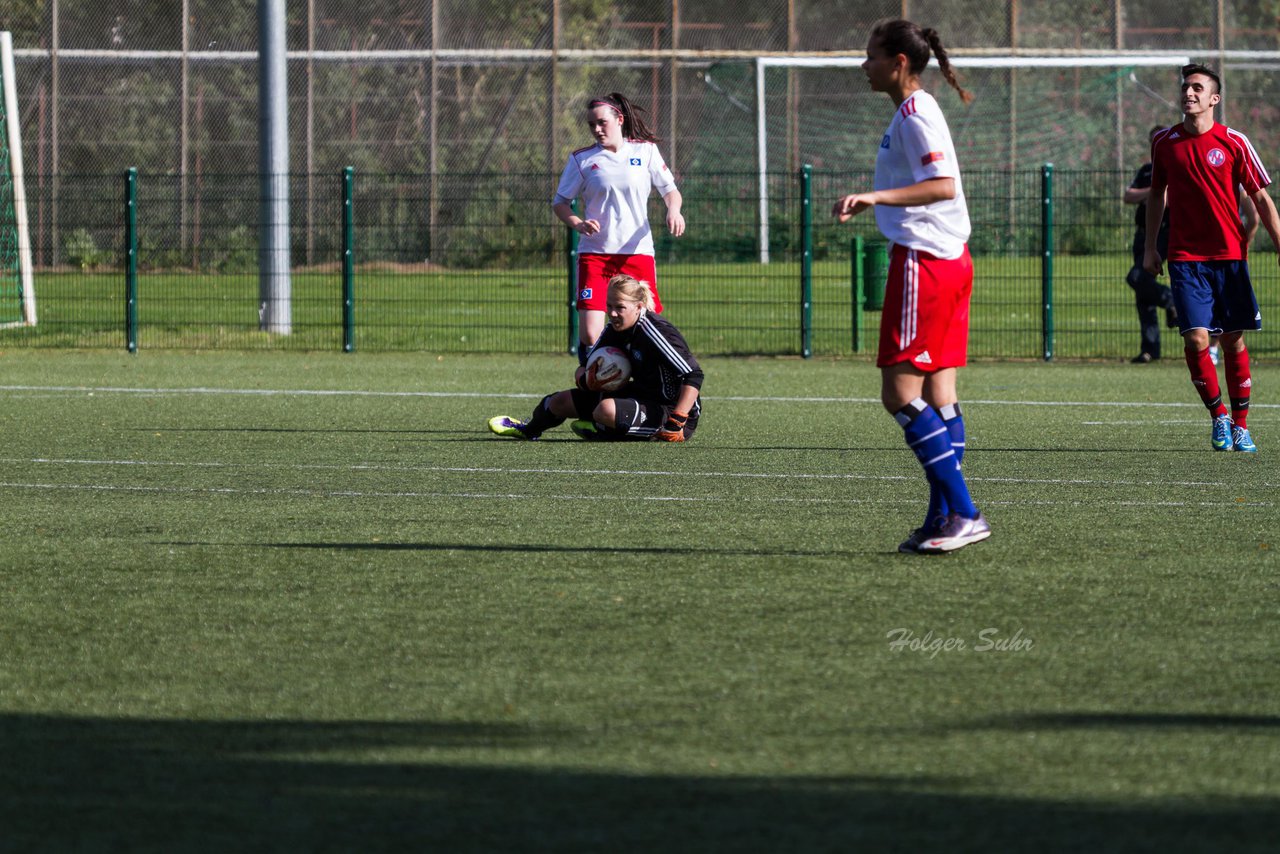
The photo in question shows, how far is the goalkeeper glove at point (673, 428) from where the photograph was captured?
35.7 feet

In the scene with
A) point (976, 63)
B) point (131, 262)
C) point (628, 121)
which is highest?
point (976, 63)

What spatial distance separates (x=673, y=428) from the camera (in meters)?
10.9

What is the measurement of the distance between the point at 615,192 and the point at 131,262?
379 inches

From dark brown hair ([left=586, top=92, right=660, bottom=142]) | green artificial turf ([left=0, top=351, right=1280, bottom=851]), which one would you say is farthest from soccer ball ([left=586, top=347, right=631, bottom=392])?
dark brown hair ([left=586, top=92, right=660, bottom=142])

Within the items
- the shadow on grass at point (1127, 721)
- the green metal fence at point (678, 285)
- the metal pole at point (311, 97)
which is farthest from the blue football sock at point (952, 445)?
the metal pole at point (311, 97)

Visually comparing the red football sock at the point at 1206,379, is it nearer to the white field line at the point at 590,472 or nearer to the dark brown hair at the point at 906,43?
the white field line at the point at 590,472

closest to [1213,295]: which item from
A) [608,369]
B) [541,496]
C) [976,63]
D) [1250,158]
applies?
[1250,158]

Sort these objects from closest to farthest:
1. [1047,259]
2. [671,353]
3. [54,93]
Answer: [671,353]
[1047,259]
[54,93]

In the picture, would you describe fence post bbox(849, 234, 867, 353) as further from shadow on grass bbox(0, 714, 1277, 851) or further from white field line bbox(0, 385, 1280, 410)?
shadow on grass bbox(0, 714, 1277, 851)

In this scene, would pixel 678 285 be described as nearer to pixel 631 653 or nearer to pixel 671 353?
pixel 671 353

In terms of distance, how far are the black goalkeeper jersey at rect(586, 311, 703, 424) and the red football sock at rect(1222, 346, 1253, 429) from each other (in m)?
2.78

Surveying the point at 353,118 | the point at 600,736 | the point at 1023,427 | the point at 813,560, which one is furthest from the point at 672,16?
the point at 600,736

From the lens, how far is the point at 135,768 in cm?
404

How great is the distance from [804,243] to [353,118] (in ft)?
56.0
